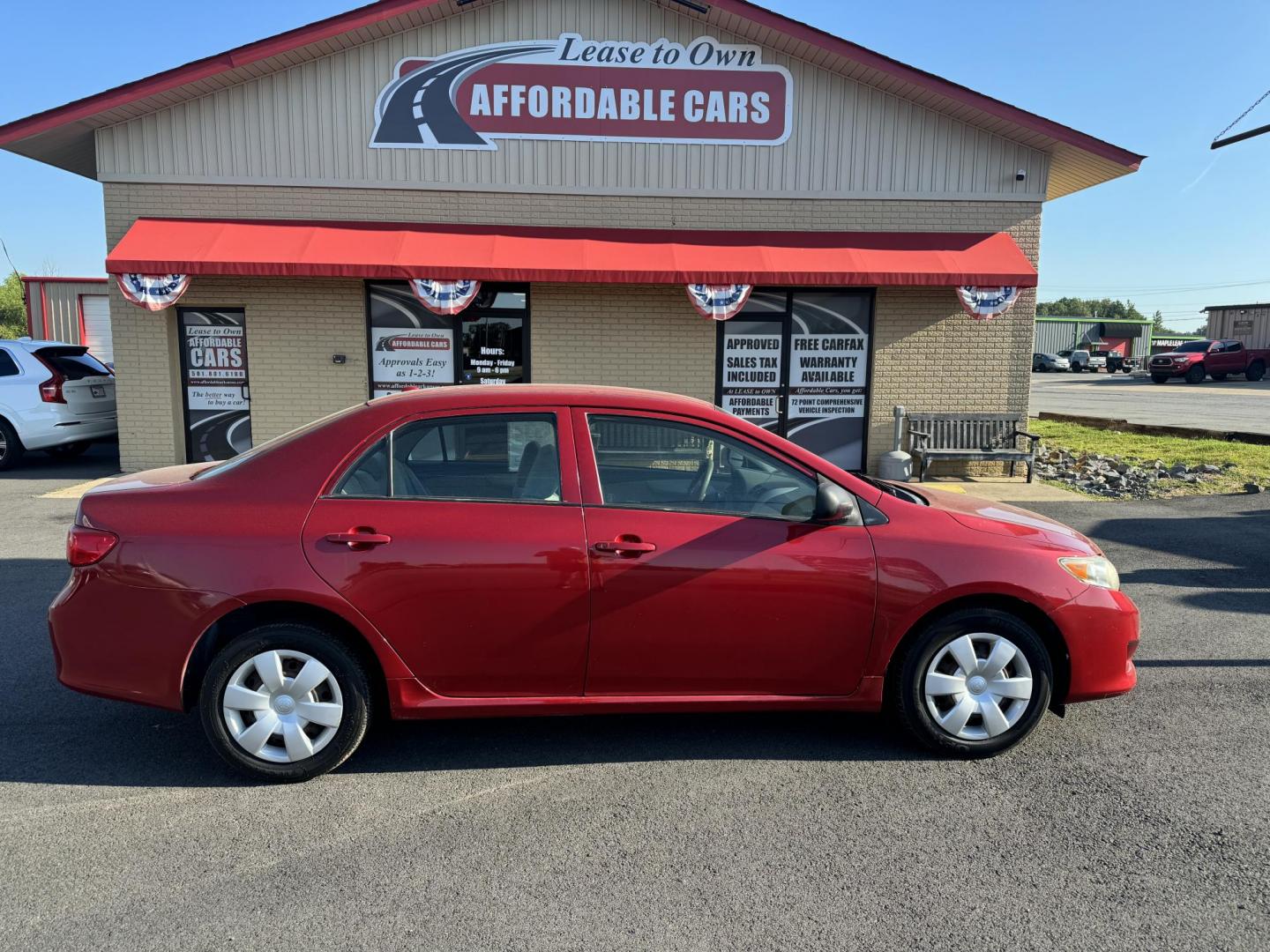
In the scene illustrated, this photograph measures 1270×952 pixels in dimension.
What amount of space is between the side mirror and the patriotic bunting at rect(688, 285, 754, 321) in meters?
7.18

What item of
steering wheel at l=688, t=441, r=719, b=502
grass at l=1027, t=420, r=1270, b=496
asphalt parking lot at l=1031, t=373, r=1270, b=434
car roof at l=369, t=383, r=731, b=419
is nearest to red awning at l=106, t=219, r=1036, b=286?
grass at l=1027, t=420, r=1270, b=496

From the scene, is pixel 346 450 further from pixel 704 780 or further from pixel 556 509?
pixel 704 780

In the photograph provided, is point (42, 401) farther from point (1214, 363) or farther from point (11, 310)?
point (11, 310)

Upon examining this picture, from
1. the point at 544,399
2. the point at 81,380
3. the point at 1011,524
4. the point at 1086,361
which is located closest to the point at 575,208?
the point at 81,380

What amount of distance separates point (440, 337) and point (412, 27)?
3863mm

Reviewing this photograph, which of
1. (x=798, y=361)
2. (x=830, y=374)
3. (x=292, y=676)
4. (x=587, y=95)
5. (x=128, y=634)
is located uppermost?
A: (x=587, y=95)

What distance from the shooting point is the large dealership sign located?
11.1 metres

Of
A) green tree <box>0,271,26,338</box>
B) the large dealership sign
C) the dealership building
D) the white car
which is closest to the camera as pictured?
the dealership building

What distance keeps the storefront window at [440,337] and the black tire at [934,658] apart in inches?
331

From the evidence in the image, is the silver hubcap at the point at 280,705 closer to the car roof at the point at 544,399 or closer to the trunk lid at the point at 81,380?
the car roof at the point at 544,399

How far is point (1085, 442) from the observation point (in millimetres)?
15766

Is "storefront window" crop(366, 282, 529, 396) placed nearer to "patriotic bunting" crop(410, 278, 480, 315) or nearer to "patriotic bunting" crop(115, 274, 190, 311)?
"patriotic bunting" crop(410, 278, 480, 315)

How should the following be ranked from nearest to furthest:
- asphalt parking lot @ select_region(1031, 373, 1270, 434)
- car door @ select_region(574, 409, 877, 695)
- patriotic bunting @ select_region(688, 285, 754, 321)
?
car door @ select_region(574, 409, 877, 695), patriotic bunting @ select_region(688, 285, 754, 321), asphalt parking lot @ select_region(1031, 373, 1270, 434)

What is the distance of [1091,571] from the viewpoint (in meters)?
3.88
